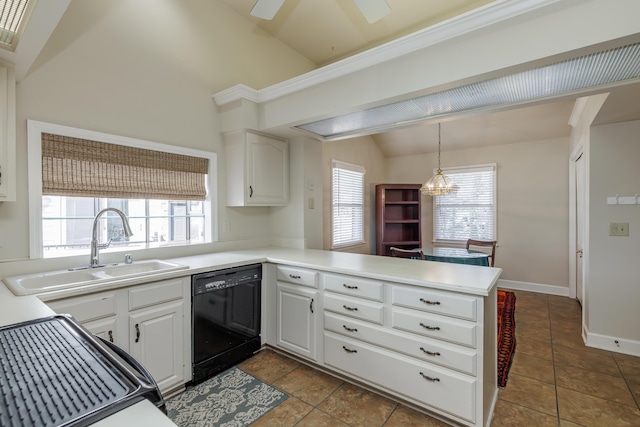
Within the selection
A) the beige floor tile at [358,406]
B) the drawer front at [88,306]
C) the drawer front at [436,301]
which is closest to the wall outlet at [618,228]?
the drawer front at [436,301]

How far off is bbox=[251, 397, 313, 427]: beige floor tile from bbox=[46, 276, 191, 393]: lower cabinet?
704 millimetres

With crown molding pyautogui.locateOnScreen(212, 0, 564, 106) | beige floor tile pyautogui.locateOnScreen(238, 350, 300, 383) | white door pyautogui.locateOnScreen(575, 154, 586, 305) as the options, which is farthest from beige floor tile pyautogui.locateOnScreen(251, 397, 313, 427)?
white door pyautogui.locateOnScreen(575, 154, 586, 305)

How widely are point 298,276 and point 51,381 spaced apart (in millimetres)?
1935

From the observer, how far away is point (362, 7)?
2186 mm

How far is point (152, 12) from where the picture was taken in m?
2.71

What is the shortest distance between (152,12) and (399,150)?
442 cm

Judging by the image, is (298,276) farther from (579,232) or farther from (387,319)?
(579,232)

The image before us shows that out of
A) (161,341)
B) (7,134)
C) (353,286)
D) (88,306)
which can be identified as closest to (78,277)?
(88,306)

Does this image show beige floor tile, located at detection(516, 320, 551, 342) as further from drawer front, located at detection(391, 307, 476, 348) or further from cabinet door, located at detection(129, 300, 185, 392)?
cabinet door, located at detection(129, 300, 185, 392)

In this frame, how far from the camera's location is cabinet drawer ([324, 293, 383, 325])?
7.13 ft

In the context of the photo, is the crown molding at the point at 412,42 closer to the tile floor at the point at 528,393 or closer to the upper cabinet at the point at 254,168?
the upper cabinet at the point at 254,168

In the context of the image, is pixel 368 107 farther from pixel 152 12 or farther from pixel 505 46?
pixel 152 12

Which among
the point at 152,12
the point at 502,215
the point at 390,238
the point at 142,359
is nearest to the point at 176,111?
the point at 152,12

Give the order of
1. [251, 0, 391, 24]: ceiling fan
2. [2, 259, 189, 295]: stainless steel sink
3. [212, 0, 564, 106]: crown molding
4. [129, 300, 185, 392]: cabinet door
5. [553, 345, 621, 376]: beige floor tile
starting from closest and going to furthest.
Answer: [212, 0, 564, 106]: crown molding, [2, 259, 189, 295]: stainless steel sink, [129, 300, 185, 392]: cabinet door, [251, 0, 391, 24]: ceiling fan, [553, 345, 621, 376]: beige floor tile
